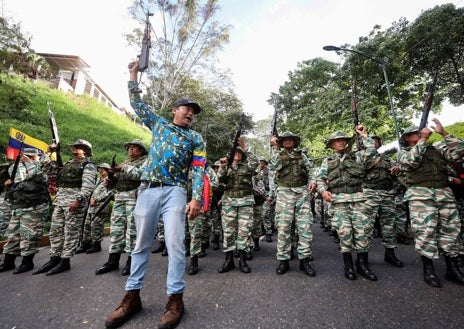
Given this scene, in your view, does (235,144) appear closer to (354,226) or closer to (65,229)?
(354,226)

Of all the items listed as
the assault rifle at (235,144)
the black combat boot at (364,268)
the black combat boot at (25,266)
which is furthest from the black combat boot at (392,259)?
the black combat boot at (25,266)

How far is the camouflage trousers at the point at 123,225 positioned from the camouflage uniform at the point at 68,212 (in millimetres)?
595

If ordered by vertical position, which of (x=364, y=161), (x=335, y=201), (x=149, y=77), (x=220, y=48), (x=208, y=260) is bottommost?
(x=208, y=260)

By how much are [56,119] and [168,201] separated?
18265mm

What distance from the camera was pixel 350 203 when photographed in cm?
373

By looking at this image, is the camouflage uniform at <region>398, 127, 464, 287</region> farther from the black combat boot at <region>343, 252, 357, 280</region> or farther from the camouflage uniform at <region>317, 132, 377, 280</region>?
the black combat boot at <region>343, 252, 357, 280</region>

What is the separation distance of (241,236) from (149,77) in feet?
73.2

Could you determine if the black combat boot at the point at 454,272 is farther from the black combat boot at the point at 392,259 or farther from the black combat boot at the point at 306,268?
the black combat boot at the point at 306,268

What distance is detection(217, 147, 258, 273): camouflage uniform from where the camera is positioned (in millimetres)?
4102

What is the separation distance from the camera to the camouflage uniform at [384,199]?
163 inches

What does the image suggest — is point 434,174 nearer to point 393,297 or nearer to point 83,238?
point 393,297

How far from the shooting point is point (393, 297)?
279 centimetres

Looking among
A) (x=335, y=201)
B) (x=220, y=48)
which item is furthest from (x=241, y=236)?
(x=220, y=48)

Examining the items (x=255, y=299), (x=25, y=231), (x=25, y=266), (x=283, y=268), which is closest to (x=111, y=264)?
(x=25, y=266)
